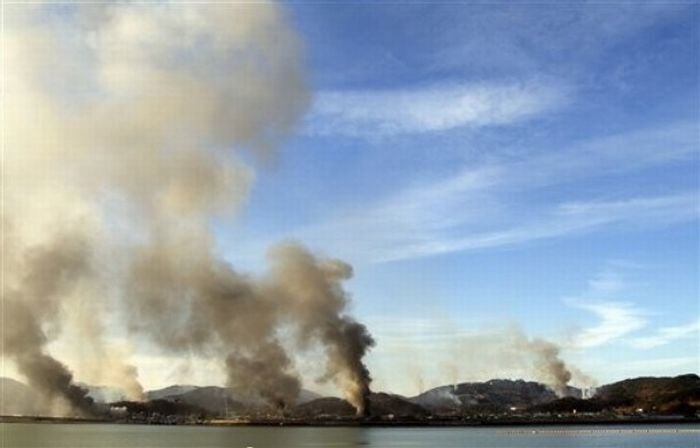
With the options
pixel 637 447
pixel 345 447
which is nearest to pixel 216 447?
pixel 345 447

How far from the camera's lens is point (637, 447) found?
184 m

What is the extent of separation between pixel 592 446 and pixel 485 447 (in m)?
27.1

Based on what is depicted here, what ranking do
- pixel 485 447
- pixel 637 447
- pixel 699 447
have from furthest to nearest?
pixel 485 447
pixel 637 447
pixel 699 447

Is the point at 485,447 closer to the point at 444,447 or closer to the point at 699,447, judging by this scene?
the point at 444,447

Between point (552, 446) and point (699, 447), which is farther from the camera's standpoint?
point (552, 446)

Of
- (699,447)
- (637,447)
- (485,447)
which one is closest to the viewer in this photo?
(699,447)

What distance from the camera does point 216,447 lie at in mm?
199625

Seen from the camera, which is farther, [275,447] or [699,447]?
[275,447]

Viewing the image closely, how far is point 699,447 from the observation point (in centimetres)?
17075

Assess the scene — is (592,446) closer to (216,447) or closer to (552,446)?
(552,446)

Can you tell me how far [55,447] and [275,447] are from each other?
5921cm

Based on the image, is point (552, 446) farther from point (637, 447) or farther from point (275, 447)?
point (275, 447)

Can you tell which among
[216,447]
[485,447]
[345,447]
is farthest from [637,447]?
[216,447]

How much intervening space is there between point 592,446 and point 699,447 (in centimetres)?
2713
